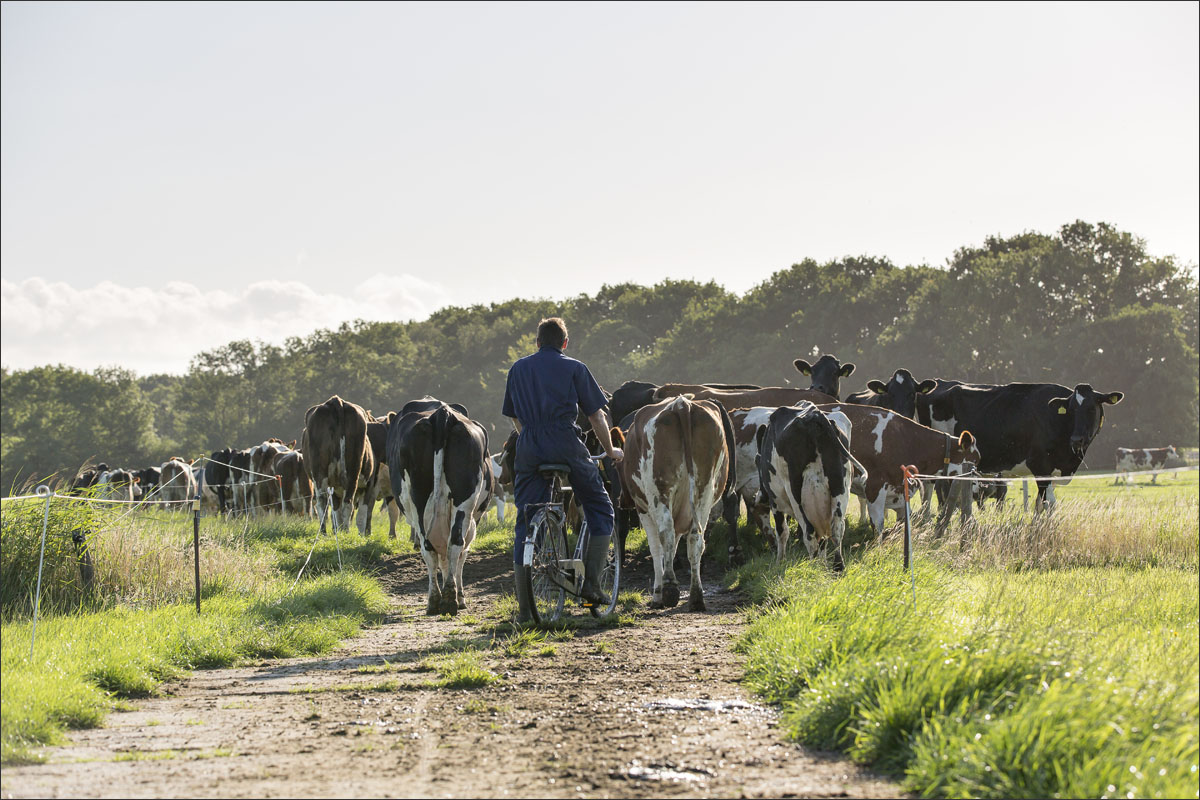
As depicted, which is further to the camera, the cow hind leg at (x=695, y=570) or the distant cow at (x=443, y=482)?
the distant cow at (x=443, y=482)

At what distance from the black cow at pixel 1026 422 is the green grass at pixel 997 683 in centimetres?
950

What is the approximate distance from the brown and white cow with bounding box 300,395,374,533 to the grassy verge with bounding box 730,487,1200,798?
34.1 ft

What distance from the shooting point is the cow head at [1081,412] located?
16641mm

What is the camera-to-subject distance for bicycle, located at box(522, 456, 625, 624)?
8812 millimetres

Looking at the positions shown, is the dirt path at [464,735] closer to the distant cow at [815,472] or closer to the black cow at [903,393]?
the distant cow at [815,472]

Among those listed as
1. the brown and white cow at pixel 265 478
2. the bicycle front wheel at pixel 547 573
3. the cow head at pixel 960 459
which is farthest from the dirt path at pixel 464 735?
the brown and white cow at pixel 265 478

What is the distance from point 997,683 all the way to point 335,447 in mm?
14341

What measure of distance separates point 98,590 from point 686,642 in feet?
18.5

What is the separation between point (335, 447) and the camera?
17.9m

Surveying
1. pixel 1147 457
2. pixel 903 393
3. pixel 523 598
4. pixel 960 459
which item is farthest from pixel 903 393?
pixel 1147 457

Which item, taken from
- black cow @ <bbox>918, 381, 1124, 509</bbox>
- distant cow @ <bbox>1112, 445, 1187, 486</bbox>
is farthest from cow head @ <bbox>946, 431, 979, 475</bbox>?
distant cow @ <bbox>1112, 445, 1187, 486</bbox>

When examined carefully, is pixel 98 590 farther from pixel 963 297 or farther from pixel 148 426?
pixel 148 426

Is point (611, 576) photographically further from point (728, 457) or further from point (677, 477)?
point (728, 457)

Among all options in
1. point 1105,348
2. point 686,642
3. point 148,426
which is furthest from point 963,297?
point 148,426
